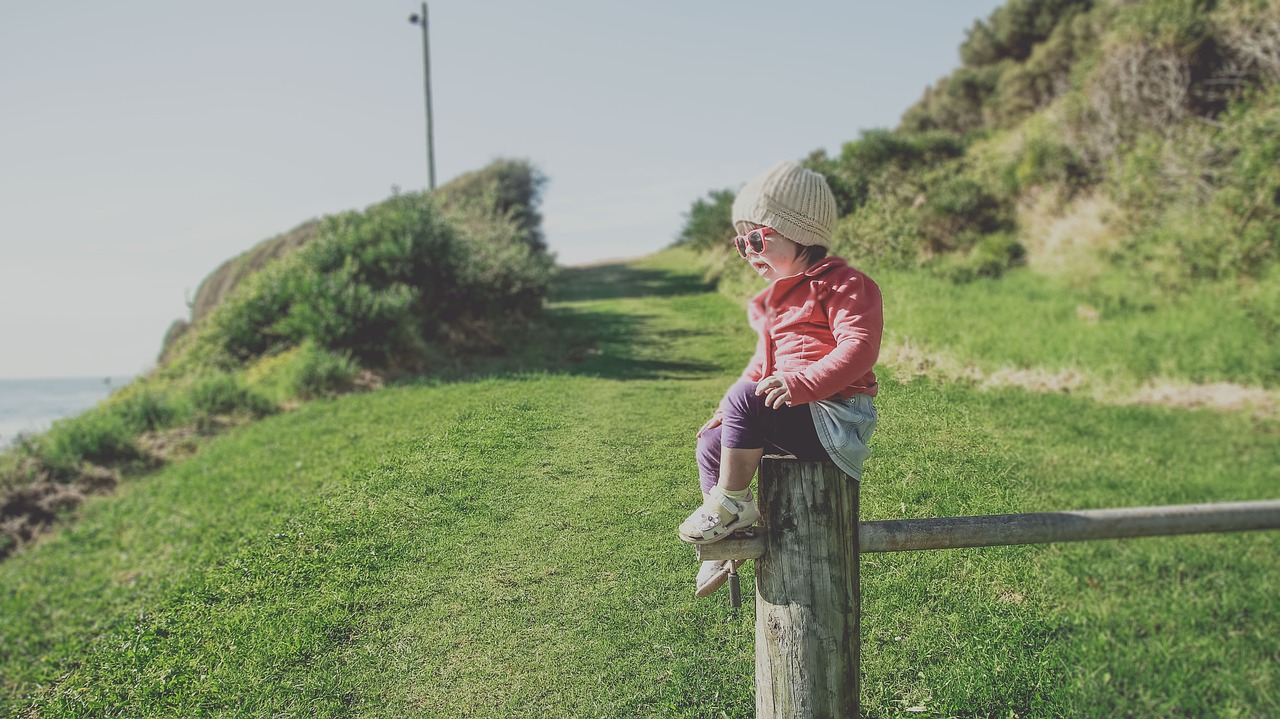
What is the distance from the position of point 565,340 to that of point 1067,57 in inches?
681

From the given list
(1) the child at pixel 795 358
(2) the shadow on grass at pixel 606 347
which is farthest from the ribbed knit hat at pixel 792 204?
(2) the shadow on grass at pixel 606 347

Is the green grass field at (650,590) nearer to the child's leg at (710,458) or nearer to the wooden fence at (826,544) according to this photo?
the wooden fence at (826,544)

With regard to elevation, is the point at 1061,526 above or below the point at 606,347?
below

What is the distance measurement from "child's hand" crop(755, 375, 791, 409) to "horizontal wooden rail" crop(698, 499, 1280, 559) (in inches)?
22.5

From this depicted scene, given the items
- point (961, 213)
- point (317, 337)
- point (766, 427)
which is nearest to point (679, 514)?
point (766, 427)

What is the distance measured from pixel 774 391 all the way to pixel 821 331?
270 millimetres

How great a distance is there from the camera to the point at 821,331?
7.50 ft

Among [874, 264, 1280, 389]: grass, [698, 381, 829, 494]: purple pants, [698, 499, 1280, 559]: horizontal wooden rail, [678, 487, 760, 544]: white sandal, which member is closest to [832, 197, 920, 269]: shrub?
[874, 264, 1280, 389]: grass

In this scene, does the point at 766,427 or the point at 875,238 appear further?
the point at 875,238

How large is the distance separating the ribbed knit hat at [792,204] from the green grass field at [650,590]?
1.29 meters

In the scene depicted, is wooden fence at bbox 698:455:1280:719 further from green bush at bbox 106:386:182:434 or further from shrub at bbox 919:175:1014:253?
green bush at bbox 106:386:182:434

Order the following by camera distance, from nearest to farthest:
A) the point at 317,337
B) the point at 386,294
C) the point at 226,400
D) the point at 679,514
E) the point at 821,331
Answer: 1. the point at 821,331
2. the point at 679,514
3. the point at 226,400
4. the point at 317,337
5. the point at 386,294

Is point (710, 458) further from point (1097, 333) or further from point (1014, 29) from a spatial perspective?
point (1014, 29)

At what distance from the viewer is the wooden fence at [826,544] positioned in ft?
7.47
